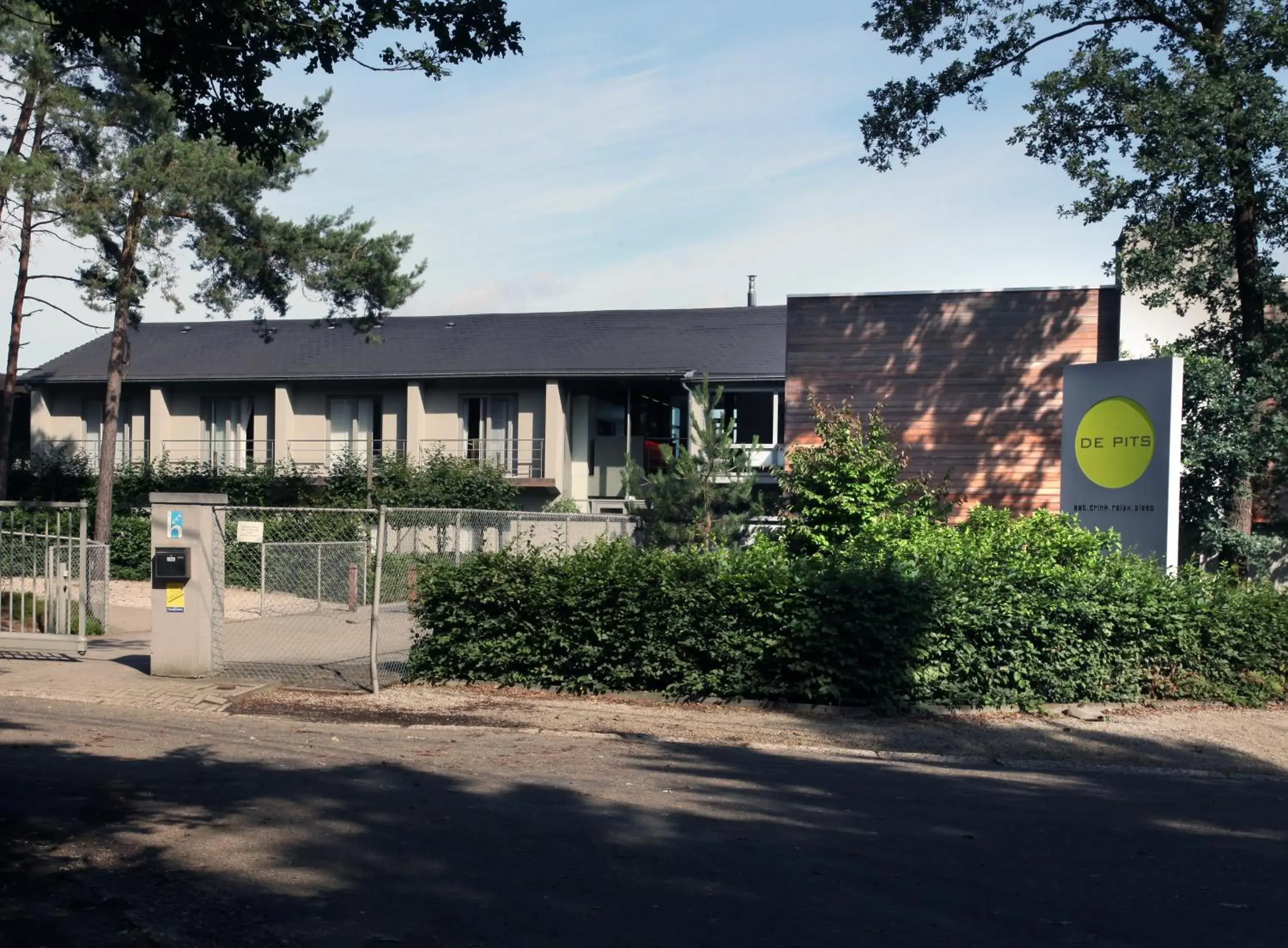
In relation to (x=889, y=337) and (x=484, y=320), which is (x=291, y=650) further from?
(x=484, y=320)

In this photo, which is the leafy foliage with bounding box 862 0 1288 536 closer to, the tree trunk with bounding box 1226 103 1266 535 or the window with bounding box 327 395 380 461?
the tree trunk with bounding box 1226 103 1266 535

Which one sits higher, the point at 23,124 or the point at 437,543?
the point at 23,124

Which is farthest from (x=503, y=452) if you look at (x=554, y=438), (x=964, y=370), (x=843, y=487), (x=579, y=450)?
(x=843, y=487)

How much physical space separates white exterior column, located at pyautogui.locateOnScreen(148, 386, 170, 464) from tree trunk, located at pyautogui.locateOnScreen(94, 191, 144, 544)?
694 centimetres

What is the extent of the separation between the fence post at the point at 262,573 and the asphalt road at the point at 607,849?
7498mm

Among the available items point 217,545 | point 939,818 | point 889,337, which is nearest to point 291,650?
point 217,545

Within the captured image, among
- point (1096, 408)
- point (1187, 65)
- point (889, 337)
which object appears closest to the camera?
point (1096, 408)

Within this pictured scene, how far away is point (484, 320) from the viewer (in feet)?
132

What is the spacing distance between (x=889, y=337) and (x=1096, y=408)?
705cm

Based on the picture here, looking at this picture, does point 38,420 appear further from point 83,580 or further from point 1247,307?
point 1247,307

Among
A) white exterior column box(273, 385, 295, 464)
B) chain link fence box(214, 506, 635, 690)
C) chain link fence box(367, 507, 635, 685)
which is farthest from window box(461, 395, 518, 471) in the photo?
chain link fence box(367, 507, 635, 685)

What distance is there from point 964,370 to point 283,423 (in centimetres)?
2239

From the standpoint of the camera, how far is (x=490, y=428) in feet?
121

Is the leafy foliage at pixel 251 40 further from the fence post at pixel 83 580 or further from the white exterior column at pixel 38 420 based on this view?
the white exterior column at pixel 38 420
